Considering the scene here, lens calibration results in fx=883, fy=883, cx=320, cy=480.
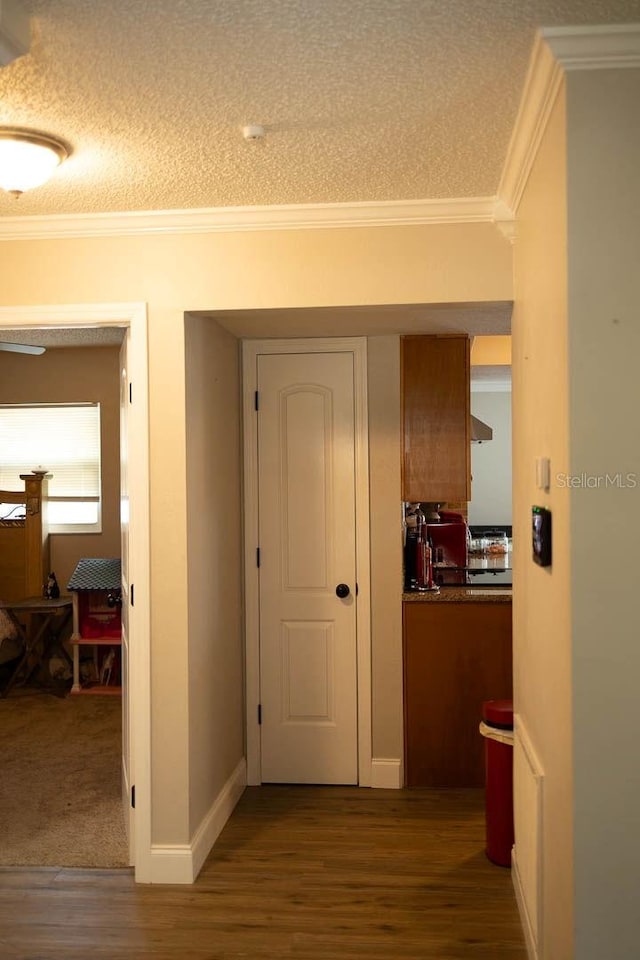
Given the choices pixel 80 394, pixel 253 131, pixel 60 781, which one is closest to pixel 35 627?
pixel 80 394

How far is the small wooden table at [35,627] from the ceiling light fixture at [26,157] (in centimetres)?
423

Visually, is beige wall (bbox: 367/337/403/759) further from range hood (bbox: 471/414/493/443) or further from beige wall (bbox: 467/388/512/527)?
beige wall (bbox: 467/388/512/527)

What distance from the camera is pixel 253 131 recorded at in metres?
2.56

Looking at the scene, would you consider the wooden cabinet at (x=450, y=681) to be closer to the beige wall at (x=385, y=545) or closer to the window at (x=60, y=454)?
the beige wall at (x=385, y=545)

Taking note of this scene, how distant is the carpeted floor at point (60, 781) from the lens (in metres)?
3.76

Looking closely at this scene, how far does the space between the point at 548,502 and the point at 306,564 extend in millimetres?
2277

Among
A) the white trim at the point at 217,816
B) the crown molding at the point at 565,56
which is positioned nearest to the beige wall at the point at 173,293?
the white trim at the point at 217,816

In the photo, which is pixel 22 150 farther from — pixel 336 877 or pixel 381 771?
pixel 381 771

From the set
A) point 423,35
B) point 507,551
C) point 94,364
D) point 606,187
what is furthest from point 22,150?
point 507,551

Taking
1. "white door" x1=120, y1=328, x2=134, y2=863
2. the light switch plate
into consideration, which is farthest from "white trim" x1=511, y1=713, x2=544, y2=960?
"white door" x1=120, y1=328, x2=134, y2=863

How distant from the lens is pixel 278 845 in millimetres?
3758

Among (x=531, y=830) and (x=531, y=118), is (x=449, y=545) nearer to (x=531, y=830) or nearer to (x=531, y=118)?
(x=531, y=830)

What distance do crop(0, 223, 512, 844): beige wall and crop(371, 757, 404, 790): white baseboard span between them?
1287mm

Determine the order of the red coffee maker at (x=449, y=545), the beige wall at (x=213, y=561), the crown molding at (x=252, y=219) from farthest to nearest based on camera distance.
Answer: the red coffee maker at (x=449, y=545), the beige wall at (x=213, y=561), the crown molding at (x=252, y=219)
